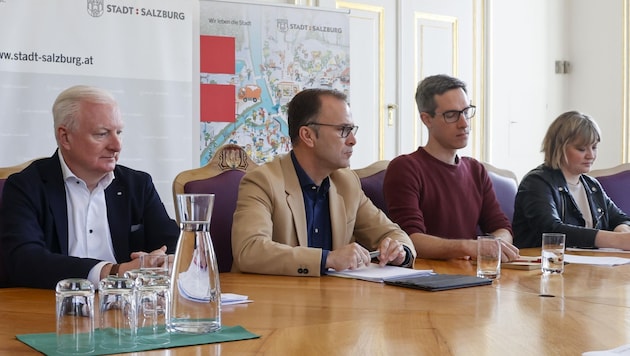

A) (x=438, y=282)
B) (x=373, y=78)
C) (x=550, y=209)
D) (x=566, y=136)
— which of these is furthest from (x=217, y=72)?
(x=438, y=282)

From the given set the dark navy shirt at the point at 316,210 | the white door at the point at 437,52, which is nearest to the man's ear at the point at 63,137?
the dark navy shirt at the point at 316,210

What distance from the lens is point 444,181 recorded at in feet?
10.3

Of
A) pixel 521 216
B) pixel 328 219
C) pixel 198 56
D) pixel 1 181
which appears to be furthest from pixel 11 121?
pixel 521 216

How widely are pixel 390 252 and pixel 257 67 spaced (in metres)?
2.94

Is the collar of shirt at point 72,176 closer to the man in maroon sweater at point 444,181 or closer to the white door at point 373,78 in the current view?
the man in maroon sweater at point 444,181

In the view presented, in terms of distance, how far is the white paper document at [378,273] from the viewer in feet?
6.72

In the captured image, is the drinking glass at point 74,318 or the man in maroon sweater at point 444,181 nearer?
the drinking glass at point 74,318

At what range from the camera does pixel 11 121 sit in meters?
4.20

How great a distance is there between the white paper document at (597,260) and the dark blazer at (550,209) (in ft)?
1.34

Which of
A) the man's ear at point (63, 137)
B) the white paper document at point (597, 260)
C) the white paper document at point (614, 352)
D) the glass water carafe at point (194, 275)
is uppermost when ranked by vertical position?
the man's ear at point (63, 137)

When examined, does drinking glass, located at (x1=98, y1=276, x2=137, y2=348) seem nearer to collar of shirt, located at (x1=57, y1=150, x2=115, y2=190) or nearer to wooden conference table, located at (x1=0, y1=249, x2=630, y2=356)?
wooden conference table, located at (x1=0, y1=249, x2=630, y2=356)

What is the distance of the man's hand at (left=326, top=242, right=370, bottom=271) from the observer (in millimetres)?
2150

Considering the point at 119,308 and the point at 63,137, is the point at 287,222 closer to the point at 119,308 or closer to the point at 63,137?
the point at 63,137

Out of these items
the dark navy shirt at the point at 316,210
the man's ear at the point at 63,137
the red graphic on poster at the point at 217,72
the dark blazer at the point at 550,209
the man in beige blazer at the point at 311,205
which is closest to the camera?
the man in beige blazer at the point at 311,205
